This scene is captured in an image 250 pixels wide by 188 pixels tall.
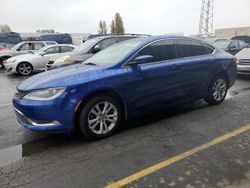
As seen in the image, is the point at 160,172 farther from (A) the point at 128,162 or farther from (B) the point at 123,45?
(B) the point at 123,45

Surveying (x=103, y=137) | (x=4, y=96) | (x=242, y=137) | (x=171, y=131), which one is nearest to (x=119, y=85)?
(x=103, y=137)

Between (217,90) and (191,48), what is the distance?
3.98 ft

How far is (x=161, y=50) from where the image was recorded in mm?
4723

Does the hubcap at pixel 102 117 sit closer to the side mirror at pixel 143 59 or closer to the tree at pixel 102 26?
the side mirror at pixel 143 59

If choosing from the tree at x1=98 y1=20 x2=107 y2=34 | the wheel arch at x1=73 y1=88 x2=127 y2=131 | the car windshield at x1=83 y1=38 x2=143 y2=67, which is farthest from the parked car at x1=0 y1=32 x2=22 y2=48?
the tree at x1=98 y1=20 x2=107 y2=34

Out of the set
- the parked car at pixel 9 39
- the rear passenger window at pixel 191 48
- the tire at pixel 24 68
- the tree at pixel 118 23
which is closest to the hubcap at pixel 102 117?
the rear passenger window at pixel 191 48

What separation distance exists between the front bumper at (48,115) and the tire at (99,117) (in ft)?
0.67

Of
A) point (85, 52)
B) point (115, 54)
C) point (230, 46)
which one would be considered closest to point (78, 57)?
point (85, 52)

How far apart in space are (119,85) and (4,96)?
481 centimetres

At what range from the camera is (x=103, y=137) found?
4008mm

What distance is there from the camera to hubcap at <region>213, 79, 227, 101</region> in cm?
565

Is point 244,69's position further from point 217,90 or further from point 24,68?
point 24,68

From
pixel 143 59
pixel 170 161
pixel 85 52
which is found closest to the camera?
pixel 170 161

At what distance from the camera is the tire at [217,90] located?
5556 millimetres
